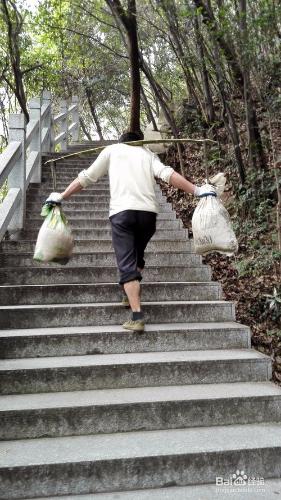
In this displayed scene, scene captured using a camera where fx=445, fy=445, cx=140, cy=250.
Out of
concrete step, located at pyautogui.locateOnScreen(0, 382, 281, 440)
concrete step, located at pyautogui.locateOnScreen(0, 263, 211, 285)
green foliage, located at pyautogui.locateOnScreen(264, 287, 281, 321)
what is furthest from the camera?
concrete step, located at pyautogui.locateOnScreen(0, 263, 211, 285)

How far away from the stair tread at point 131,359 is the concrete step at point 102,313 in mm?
447

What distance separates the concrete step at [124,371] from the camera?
3166 mm

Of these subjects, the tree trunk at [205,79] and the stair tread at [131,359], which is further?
the tree trunk at [205,79]

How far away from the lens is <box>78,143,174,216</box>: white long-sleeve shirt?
144 inches

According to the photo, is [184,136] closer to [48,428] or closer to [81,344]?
[81,344]

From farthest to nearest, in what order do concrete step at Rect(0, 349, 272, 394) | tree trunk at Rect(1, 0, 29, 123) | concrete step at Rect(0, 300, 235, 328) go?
tree trunk at Rect(1, 0, 29, 123), concrete step at Rect(0, 300, 235, 328), concrete step at Rect(0, 349, 272, 394)

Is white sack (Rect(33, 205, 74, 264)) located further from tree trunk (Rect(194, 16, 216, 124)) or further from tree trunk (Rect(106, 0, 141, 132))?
tree trunk (Rect(194, 16, 216, 124))

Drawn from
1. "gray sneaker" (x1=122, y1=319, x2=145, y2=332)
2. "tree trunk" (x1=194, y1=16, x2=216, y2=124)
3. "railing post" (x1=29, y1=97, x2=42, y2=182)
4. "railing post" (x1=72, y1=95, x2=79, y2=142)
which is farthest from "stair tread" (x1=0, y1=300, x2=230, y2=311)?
"railing post" (x1=72, y1=95, x2=79, y2=142)

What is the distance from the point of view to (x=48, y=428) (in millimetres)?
2830

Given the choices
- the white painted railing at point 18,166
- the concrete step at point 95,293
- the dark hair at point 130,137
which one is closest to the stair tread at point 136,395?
the concrete step at point 95,293

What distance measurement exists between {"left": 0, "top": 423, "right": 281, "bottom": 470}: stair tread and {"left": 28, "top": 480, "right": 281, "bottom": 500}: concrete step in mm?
189

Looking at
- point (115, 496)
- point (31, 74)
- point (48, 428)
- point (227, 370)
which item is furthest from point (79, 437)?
point (31, 74)

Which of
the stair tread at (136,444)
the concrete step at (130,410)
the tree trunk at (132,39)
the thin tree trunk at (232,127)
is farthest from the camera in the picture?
the tree trunk at (132,39)

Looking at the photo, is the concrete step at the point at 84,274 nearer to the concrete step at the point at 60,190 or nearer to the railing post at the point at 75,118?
the concrete step at the point at 60,190
